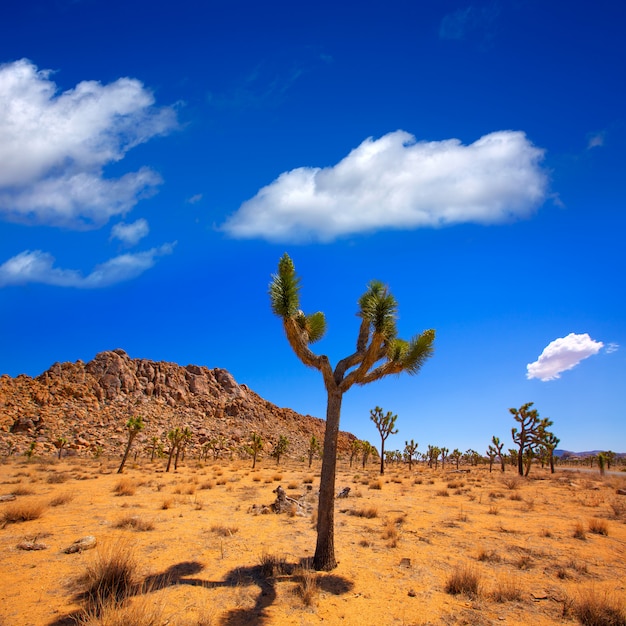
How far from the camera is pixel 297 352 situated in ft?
31.1

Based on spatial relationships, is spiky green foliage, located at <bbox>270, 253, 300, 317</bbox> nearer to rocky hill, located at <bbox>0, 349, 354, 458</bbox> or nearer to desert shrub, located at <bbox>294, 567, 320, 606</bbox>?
desert shrub, located at <bbox>294, 567, 320, 606</bbox>

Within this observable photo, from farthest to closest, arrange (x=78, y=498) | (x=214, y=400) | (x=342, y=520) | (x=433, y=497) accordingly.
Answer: (x=214, y=400) → (x=433, y=497) → (x=78, y=498) → (x=342, y=520)

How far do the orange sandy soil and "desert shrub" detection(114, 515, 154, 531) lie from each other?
0.10 meters

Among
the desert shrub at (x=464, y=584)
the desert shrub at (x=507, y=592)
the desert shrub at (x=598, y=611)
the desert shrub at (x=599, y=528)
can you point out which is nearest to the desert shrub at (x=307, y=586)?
the desert shrub at (x=464, y=584)

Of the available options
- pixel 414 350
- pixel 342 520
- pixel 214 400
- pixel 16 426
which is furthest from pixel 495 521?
pixel 214 400

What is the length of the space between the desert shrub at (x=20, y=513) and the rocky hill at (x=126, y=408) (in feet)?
138

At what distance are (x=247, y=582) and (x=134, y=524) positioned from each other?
5.33 meters

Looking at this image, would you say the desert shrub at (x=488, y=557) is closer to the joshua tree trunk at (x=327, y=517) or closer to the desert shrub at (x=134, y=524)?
the joshua tree trunk at (x=327, y=517)

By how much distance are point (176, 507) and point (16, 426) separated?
53.0 m

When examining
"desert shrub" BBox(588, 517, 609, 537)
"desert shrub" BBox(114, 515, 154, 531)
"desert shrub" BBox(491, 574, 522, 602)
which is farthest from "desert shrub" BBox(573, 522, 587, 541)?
"desert shrub" BBox(114, 515, 154, 531)

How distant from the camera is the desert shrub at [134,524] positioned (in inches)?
431

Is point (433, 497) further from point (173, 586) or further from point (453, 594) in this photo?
point (173, 586)

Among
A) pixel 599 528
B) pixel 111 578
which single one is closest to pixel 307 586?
pixel 111 578

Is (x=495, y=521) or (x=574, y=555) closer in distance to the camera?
(x=574, y=555)
